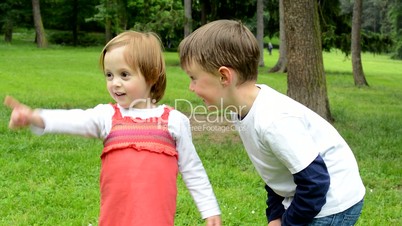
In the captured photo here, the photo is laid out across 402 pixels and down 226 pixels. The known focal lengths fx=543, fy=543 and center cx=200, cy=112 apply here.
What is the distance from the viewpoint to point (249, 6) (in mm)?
27453

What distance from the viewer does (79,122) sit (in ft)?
7.47

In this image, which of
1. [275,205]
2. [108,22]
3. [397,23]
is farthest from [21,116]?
[397,23]

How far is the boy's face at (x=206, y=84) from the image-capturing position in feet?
6.94

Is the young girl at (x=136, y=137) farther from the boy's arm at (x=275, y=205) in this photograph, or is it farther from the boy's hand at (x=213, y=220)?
Result: the boy's arm at (x=275, y=205)

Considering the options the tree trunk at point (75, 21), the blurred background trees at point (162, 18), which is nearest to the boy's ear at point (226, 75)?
the blurred background trees at point (162, 18)

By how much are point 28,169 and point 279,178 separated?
3984mm

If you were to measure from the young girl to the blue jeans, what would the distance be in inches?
21.5

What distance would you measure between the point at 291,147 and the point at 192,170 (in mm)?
682

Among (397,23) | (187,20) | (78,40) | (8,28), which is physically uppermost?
Answer: (187,20)

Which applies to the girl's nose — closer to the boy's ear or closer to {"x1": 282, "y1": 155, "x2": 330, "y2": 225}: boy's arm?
the boy's ear

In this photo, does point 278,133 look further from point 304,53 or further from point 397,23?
point 397,23

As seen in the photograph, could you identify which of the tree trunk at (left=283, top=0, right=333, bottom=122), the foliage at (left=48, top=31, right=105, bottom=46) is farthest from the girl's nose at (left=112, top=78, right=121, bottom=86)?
the foliage at (left=48, top=31, right=105, bottom=46)

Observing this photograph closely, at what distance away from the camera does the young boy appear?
1884mm

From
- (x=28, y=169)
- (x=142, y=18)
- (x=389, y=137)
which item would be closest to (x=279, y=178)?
(x=28, y=169)
